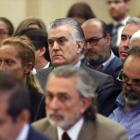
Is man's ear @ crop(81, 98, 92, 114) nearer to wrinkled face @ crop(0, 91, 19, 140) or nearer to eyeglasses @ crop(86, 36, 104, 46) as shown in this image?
wrinkled face @ crop(0, 91, 19, 140)

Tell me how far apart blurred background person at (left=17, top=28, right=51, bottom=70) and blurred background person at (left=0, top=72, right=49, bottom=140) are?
3690mm

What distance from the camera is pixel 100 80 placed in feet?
22.0

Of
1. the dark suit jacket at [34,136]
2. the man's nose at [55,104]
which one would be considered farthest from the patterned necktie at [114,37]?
the dark suit jacket at [34,136]

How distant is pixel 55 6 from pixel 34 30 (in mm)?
4185

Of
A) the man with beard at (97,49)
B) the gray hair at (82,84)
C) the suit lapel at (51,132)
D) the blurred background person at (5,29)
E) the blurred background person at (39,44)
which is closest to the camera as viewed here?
the gray hair at (82,84)

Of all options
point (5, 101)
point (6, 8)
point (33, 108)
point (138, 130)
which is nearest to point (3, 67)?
point (33, 108)

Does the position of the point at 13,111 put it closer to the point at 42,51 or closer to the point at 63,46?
the point at 63,46

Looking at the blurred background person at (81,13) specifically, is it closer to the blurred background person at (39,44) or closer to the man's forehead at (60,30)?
the blurred background person at (39,44)

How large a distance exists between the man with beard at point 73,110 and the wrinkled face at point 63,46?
1892mm

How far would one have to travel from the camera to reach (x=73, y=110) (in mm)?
4801

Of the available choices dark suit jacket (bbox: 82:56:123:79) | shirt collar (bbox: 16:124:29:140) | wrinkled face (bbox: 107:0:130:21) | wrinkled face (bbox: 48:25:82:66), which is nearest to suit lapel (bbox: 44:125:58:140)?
shirt collar (bbox: 16:124:29:140)

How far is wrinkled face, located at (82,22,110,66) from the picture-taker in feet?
26.5

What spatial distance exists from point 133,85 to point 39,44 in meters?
2.40

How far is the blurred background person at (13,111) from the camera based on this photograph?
4105mm
